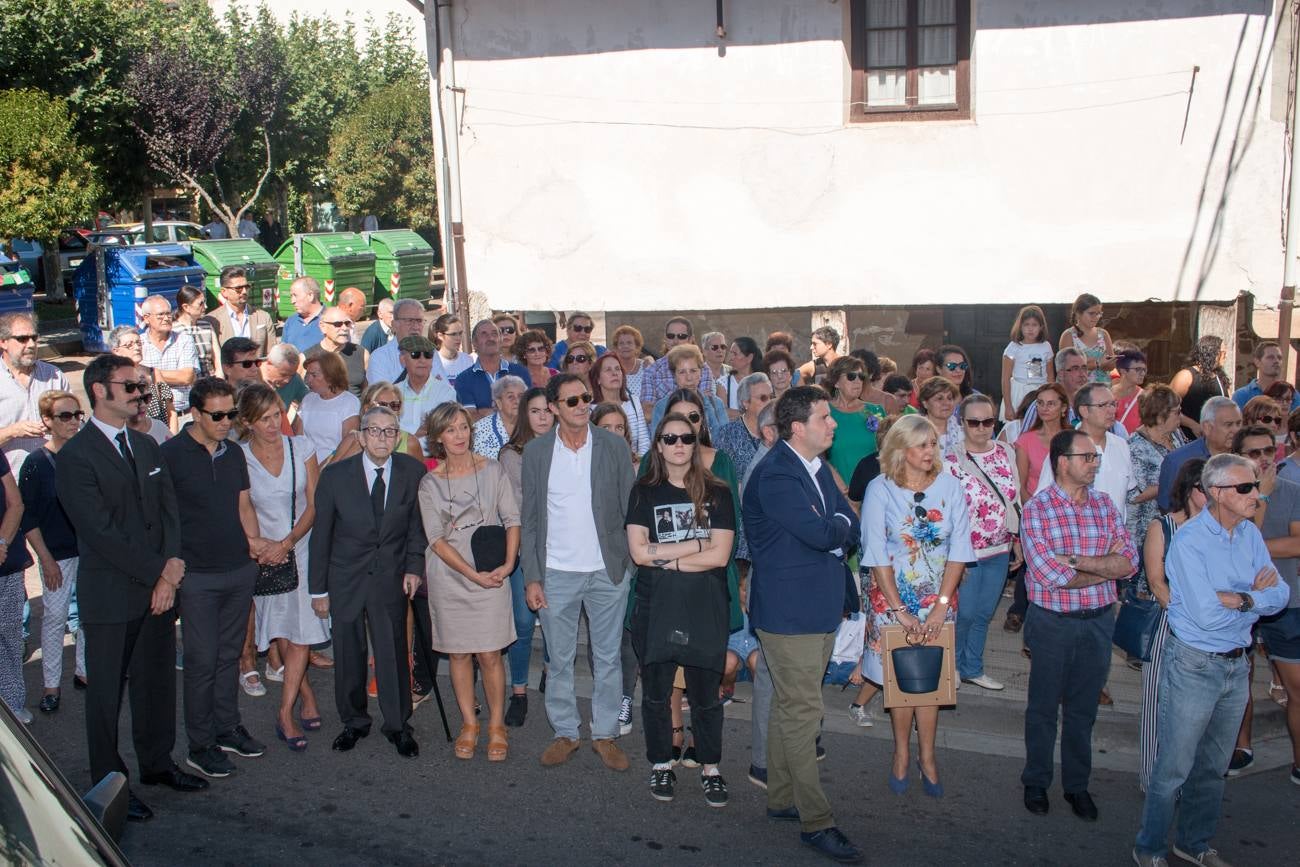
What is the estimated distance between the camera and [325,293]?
2488cm

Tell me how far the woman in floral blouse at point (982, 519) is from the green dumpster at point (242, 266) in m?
18.4

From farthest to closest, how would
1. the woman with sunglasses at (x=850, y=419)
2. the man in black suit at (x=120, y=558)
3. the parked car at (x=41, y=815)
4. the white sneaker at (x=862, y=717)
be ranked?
the woman with sunglasses at (x=850, y=419)
the white sneaker at (x=862, y=717)
the man in black suit at (x=120, y=558)
the parked car at (x=41, y=815)

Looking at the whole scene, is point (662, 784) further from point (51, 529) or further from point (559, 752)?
point (51, 529)

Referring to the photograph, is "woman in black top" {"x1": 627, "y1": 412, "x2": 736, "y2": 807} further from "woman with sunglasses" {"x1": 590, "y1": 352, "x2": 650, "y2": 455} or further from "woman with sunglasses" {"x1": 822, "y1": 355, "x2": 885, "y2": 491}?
"woman with sunglasses" {"x1": 590, "y1": 352, "x2": 650, "y2": 455}

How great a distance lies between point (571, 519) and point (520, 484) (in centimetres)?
60

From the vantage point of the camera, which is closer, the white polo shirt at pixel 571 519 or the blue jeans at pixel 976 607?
the white polo shirt at pixel 571 519

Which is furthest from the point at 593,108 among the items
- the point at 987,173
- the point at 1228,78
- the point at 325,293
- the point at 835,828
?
the point at 325,293

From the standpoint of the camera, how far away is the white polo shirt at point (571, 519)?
22.2ft

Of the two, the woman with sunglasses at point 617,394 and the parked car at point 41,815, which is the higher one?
the woman with sunglasses at point 617,394

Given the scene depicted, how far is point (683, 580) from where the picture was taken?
6145 millimetres

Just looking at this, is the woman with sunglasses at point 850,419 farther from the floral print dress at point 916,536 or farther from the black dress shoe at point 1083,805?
the black dress shoe at point 1083,805

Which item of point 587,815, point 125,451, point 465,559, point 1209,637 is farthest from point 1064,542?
point 125,451

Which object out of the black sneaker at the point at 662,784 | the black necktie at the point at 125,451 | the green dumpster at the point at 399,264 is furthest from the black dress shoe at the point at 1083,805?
the green dumpster at the point at 399,264

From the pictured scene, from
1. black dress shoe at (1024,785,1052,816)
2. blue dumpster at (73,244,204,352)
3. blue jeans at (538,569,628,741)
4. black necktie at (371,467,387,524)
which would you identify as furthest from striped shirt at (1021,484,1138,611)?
blue dumpster at (73,244,204,352)
